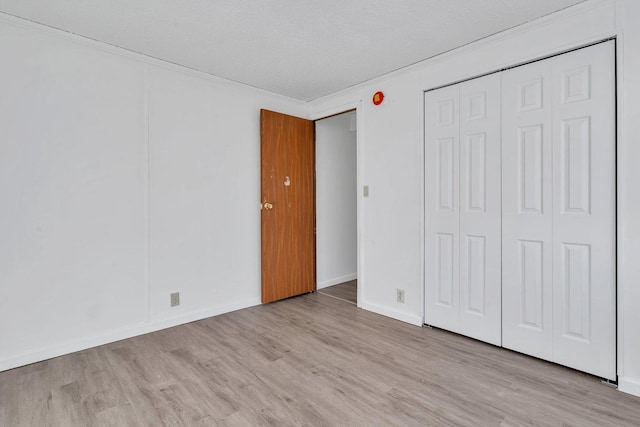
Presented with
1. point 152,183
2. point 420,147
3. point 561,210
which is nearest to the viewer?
point 561,210

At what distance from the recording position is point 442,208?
112 inches

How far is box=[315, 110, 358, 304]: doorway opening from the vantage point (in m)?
4.23

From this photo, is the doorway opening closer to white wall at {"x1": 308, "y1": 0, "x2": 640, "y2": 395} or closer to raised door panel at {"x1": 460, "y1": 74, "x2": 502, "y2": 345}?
white wall at {"x1": 308, "y1": 0, "x2": 640, "y2": 395}

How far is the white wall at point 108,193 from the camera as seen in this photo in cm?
225

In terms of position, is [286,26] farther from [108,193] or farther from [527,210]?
[527,210]

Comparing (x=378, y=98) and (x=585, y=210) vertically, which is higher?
(x=378, y=98)

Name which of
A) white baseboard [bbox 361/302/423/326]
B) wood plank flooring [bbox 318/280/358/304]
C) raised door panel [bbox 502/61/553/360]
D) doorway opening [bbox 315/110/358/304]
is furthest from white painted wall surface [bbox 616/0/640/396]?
doorway opening [bbox 315/110/358/304]

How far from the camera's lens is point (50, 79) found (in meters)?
2.36

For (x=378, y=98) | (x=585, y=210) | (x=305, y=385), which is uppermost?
(x=378, y=98)

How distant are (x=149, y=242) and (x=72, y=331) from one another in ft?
2.74

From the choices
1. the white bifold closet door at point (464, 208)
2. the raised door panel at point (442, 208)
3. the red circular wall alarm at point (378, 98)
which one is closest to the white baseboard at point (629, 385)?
the white bifold closet door at point (464, 208)

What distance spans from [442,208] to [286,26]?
1917 millimetres

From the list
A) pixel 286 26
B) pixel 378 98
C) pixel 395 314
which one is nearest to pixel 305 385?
pixel 395 314

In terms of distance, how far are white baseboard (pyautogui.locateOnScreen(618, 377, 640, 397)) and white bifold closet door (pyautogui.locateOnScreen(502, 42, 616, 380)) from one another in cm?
7
